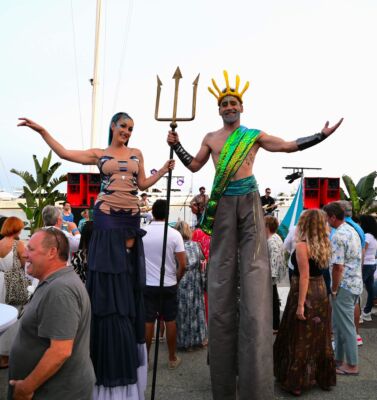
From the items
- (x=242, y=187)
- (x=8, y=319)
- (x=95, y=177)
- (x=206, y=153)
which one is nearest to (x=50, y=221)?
(x=8, y=319)

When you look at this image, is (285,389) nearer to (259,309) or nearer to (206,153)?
(259,309)

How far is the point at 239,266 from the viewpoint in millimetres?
3033

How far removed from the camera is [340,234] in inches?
161

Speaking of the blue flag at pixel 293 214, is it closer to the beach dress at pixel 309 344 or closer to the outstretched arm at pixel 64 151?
the beach dress at pixel 309 344

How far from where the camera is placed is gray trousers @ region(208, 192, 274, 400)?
114 inches

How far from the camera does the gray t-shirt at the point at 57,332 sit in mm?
1993

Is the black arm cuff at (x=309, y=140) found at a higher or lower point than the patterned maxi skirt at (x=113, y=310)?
higher

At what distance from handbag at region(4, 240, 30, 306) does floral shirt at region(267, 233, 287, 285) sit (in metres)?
2.90

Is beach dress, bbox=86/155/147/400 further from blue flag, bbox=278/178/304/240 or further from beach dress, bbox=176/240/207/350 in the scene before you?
blue flag, bbox=278/178/304/240

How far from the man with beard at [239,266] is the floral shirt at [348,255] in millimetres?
1405

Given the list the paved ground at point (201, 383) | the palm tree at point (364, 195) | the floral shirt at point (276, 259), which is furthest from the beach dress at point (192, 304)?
the palm tree at point (364, 195)

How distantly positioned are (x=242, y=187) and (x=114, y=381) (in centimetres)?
164

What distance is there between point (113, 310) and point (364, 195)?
15635 mm

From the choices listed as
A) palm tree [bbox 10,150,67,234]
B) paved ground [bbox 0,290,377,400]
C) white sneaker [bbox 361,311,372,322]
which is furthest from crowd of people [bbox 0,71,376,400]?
palm tree [bbox 10,150,67,234]
